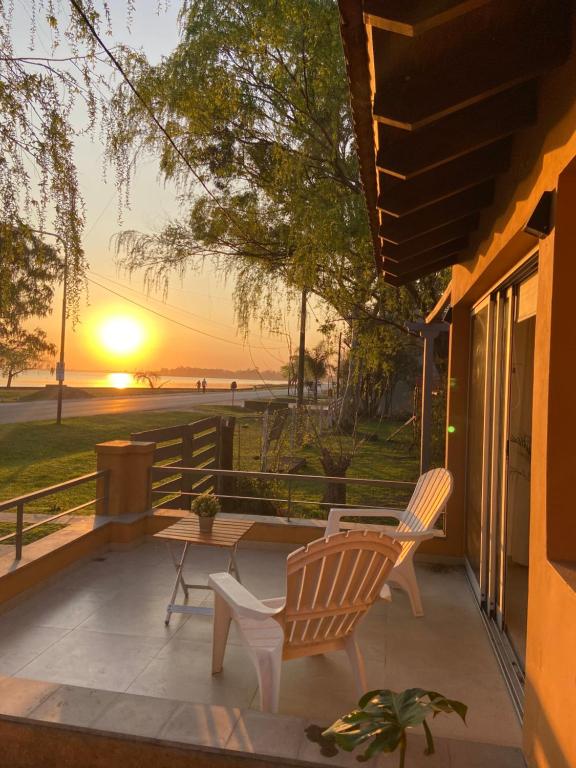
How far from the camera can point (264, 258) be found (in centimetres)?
962

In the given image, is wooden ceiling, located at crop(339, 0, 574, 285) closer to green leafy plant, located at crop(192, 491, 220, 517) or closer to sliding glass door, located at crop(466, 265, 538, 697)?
sliding glass door, located at crop(466, 265, 538, 697)

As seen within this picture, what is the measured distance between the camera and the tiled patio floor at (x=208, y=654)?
3.38 meters

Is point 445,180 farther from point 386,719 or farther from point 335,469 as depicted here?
point 335,469

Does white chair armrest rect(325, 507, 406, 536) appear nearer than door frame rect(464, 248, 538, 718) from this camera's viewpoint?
No

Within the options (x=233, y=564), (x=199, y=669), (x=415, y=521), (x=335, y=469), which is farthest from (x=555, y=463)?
(x=335, y=469)

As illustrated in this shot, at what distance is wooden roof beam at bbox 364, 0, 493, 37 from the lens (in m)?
1.75

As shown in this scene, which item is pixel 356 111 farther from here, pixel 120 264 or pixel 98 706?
pixel 120 264

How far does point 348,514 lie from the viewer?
525 cm

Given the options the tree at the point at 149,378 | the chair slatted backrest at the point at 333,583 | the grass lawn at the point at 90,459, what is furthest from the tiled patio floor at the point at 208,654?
the tree at the point at 149,378

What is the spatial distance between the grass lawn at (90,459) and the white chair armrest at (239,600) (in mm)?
6254

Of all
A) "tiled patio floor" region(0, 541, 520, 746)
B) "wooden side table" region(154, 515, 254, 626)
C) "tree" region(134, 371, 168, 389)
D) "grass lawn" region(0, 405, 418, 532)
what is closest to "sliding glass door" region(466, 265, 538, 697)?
"tiled patio floor" region(0, 541, 520, 746)

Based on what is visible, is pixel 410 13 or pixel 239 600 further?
pixel 239 600

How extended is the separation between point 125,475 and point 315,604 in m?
3.64

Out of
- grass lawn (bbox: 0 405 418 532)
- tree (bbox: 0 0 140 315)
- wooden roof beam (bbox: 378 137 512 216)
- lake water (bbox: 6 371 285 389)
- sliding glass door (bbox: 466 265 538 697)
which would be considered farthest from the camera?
lake water (bbox: 6 371 285 389)
